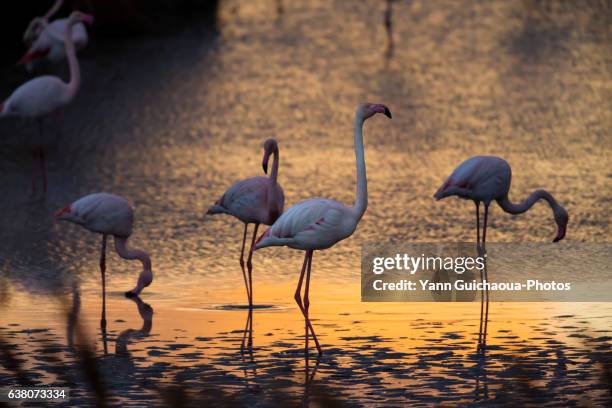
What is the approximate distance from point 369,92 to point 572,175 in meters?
5.12

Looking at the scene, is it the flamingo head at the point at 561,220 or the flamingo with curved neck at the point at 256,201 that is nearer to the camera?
the flamingo with curved neck at the point at 256,201

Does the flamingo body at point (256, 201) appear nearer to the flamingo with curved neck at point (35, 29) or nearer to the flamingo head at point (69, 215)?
the flamingo head at point (69, 215)

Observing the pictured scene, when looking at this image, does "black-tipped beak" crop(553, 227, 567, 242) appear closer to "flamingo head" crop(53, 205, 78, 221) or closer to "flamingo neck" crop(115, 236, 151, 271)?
"flamingo neck" crop(115, 236, 151, 271)

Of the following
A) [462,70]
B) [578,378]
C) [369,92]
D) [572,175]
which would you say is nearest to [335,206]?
[578,378]

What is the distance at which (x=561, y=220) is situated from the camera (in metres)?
10.9

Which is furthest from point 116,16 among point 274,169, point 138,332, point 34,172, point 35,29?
point 138,332

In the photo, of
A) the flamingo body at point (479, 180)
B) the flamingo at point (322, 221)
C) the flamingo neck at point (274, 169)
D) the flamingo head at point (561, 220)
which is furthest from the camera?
the flamingo head at point (561, 220)

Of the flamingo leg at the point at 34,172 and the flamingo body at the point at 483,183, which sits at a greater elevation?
the flamingo leg at the point at 34,172

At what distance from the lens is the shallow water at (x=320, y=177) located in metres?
8.41

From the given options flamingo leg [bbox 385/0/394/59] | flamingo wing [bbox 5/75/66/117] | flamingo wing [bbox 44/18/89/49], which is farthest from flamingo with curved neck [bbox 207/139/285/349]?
flamingo leg [bbox 385/0/394/59]

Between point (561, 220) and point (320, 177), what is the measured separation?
4.04 metres

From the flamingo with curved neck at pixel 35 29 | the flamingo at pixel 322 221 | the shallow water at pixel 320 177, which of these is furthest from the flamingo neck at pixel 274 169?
the flamingo with curved neck at pixel 35 29
